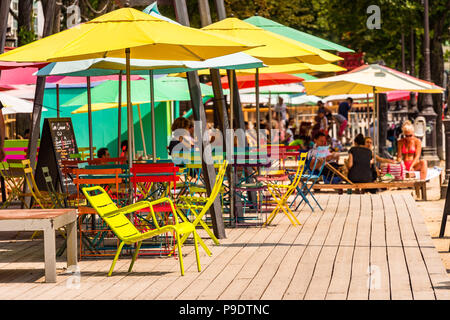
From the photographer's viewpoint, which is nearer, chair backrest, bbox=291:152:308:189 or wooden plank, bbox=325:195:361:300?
wooden plank, bbox=325:195:361:300

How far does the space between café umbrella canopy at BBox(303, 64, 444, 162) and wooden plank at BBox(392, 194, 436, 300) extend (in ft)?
17.1

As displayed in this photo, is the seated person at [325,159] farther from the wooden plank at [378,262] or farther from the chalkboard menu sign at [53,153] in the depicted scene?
the chalkboard menu sign at [53,153]

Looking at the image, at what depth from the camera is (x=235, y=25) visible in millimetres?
12055

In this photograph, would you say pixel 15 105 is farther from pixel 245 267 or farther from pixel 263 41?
pixel 245 267

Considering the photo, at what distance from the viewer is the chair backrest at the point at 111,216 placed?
8539 mm

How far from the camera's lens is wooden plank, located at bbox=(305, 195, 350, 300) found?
7.46 m

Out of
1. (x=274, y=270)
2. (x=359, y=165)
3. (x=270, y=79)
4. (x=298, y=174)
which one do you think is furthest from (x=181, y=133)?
(x=274, y=270)

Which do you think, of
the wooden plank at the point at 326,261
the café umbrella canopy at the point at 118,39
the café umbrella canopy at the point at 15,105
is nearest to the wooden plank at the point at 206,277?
the wooden plank at the point at 326,261

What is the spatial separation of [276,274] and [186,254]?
1689 mm

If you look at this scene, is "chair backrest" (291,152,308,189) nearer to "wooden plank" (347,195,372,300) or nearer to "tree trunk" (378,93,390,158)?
"wooden plank" (347,195,372,300)

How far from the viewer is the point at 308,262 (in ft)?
29.5

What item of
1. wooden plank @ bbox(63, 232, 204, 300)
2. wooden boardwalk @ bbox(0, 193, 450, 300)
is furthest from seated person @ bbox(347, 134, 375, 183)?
wooden plank @ bbox(63, 232, 204, 300)
